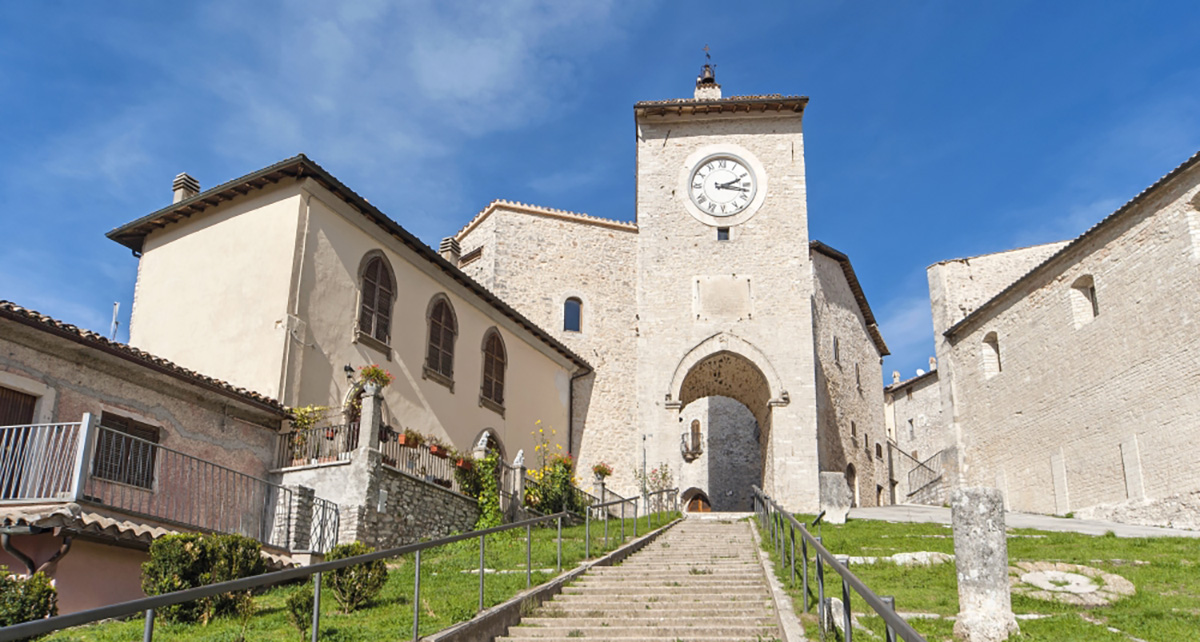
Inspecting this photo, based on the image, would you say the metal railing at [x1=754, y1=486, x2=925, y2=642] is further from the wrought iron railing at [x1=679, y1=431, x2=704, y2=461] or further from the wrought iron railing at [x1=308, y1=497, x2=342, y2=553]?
the wrought iron railing at [x1=679, y1=431, x2=704, y2=461]

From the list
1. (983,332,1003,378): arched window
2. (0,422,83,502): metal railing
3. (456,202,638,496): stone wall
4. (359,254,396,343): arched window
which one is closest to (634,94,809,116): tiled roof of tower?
(456,202,638,496): stone wall

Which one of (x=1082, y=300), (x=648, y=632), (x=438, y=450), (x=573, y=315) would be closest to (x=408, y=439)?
(x=438, y=450)

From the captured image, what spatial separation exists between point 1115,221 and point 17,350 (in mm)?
23099

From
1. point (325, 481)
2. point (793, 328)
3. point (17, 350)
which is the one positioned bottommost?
point (325, 481)

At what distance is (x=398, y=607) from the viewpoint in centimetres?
1040

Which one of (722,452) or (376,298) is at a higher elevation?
(376,298)

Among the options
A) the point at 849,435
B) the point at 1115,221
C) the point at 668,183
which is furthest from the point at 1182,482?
the point at 668,183

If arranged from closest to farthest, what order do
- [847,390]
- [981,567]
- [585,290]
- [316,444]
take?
[981,567]
[316,444]
[585,290]
[847,390]

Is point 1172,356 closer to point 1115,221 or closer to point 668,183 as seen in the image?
point 1115,221

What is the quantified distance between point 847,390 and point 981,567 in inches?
1002

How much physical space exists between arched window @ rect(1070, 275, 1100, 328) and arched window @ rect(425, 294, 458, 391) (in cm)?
1615

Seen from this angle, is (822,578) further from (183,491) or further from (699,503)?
(699,503)

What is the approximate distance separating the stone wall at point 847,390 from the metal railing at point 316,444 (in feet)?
53.4

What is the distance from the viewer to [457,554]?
51.3 ft
